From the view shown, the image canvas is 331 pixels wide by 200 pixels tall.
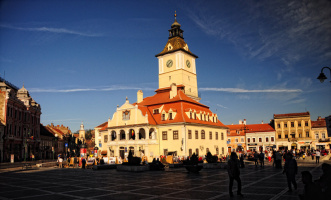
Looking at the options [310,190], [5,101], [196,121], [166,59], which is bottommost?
[310,190]

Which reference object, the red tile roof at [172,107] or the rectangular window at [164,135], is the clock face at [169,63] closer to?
the red tile roof at [172,107]

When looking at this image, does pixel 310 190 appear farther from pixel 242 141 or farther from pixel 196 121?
pixel 242 141

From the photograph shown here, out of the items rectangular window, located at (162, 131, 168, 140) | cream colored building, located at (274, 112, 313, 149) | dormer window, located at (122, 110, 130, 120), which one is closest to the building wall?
dormer window, located at (122, 110, 130, 120)

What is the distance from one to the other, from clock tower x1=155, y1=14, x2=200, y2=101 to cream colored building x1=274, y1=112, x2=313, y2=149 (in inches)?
1089

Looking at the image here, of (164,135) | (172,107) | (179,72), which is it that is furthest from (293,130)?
(164,135)

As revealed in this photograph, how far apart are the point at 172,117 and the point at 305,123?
45.9 metres

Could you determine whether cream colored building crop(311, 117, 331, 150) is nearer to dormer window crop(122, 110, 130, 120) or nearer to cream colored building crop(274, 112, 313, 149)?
cream colored building crop(274, 112, 313, 149)

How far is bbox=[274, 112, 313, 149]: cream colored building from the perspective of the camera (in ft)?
245

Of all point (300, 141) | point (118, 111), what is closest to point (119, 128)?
point (118, 111)

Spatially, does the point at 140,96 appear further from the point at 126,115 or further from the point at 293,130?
the point at 293,130

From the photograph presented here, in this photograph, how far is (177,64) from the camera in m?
66.0

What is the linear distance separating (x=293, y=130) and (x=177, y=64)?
38.9 meters

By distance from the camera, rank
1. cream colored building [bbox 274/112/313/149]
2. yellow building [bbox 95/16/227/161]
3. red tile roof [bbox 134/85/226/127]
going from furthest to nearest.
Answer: cream colored building [bbox 274/112/313/149] → red tile roof [bbox 134/85/226/127] → yellow building [bbox 95/16/227/161]

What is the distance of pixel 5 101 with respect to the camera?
5400cm
